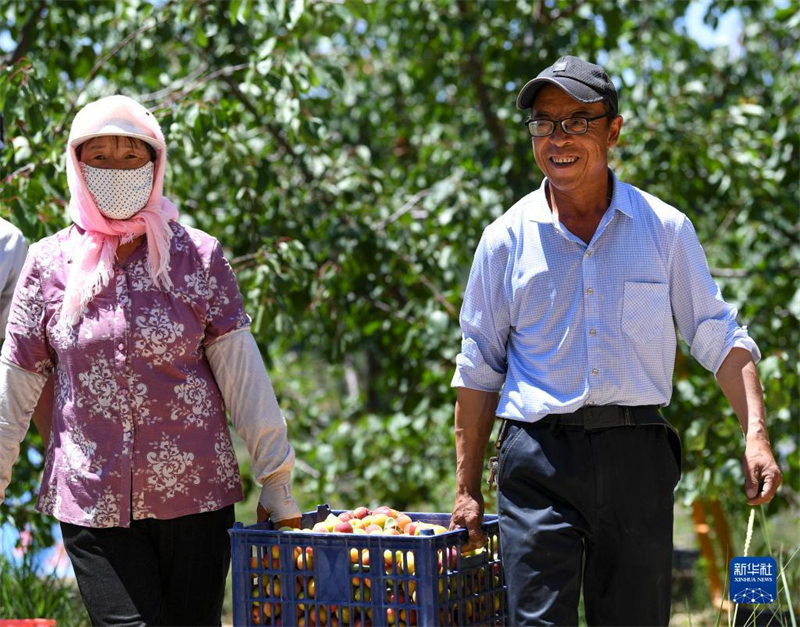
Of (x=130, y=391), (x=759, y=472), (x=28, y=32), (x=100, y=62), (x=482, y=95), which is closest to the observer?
(x=759, y=472)

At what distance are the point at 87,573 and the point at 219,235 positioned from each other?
9.59 feet

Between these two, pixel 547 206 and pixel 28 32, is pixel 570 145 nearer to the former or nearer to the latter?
pixel 547 206

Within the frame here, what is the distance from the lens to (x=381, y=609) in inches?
97.2

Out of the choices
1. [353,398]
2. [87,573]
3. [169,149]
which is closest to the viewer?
[87,573]

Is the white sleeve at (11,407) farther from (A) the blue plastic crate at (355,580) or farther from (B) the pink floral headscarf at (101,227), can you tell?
(A) the blue plastic crate at (355,580)

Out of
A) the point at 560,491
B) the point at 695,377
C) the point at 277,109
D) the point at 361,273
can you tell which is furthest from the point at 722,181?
the point at 560,491

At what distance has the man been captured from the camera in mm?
2592

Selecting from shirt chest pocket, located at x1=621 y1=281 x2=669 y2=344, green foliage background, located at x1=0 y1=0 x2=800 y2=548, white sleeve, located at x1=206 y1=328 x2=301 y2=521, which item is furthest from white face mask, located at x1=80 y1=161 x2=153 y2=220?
green foliage background, located at x1=0 y1=0 x2=800 y2=548

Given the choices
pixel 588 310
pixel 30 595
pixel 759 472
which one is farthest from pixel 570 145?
pixel 30 595

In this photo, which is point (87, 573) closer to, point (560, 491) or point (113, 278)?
point (113, 278)

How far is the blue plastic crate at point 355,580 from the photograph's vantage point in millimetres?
2451

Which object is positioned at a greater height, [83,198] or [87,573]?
[83,198]

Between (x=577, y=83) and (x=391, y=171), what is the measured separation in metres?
4.34

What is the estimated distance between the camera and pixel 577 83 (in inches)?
105
